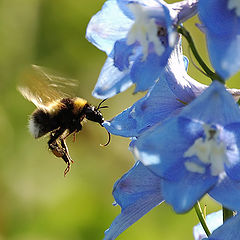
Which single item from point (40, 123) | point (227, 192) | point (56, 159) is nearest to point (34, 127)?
point (40, 123)

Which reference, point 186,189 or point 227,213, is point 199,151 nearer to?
point 186,189

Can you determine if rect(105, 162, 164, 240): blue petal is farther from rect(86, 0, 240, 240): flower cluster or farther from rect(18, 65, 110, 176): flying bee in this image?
rect(18, 65, 110, 176): flying bee

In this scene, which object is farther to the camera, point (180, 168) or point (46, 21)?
point (46, 21)

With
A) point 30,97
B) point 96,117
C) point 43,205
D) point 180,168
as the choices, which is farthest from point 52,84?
point 43,205

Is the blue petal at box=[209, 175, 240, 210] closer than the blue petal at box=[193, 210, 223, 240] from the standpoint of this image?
Yes

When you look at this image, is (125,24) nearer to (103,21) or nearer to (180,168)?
(103,21)

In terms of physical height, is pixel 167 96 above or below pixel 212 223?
above

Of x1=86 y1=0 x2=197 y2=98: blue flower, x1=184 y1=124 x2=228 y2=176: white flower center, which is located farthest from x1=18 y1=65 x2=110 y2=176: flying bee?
x1=184 y1=124 x2=228 y2=176: white flower center
